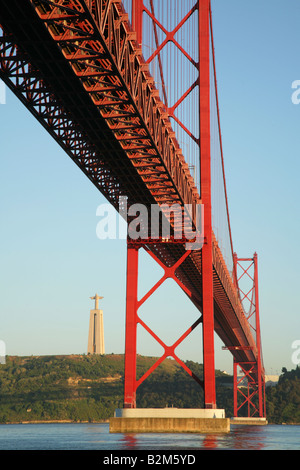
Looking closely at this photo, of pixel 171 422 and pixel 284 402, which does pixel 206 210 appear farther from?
pixel 284 402

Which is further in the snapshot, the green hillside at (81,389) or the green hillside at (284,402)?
the green hillside at (81,389)

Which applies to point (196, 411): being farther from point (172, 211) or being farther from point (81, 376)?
point (81, 376)

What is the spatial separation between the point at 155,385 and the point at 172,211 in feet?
249

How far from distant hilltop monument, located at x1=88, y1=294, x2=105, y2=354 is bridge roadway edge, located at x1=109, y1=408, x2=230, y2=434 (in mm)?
91276

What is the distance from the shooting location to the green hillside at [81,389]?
9588cm

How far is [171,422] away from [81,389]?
78635 mm

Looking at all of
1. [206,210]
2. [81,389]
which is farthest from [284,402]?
[206,210]

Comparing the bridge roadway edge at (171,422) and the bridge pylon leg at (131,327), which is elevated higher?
the bridge pylon leg at (131,327)

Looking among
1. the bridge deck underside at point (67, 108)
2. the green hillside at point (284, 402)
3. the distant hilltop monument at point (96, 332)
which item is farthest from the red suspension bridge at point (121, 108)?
the distant hilltop monument at point (96, 332)

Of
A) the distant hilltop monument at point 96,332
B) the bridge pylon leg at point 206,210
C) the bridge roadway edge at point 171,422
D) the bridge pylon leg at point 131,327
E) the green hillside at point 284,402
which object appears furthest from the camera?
the distant hilltop monument at point 96,332

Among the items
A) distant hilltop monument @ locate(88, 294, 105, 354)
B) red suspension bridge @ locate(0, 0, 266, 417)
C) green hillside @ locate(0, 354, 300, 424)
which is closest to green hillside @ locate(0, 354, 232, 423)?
green hillside @ locate(0, 354, 300, 424)

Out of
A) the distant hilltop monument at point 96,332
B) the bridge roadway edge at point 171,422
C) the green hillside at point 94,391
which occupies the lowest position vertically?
the bridge roadway edge at point 171,422

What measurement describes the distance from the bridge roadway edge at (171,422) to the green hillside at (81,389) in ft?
219

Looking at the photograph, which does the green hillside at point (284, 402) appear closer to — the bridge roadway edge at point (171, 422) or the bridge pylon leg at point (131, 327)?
the bridge pylon leg at point (131, 327)
